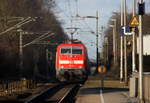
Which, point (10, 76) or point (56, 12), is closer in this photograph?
point (10, 76)

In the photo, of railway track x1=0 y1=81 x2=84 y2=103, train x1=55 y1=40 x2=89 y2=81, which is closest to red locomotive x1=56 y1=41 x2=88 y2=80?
train x1=55 y1=40 x2=89 y2=81

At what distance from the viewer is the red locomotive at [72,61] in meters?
39.9

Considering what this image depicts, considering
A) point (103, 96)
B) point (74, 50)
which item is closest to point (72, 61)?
point (74, 50)

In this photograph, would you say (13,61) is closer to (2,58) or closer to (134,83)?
(2,58)

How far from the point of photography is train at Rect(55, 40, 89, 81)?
3991 cm

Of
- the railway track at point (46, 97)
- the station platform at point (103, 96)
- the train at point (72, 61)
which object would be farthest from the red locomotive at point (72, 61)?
the railway track at point (46, 97)

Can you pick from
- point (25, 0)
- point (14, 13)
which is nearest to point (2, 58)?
point (14, 13)

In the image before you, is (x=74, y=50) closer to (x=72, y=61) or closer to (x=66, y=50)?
(x=66, y=50)

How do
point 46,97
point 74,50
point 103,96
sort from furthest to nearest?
point 74,50 → point 46,97 → point 103,96

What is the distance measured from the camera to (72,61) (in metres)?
39.9

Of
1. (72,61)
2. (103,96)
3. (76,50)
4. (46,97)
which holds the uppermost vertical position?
(76,50)

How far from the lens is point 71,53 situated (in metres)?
40.2

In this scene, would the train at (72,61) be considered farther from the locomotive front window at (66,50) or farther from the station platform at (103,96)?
the station platform at (103,96)

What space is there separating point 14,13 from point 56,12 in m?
10.7
